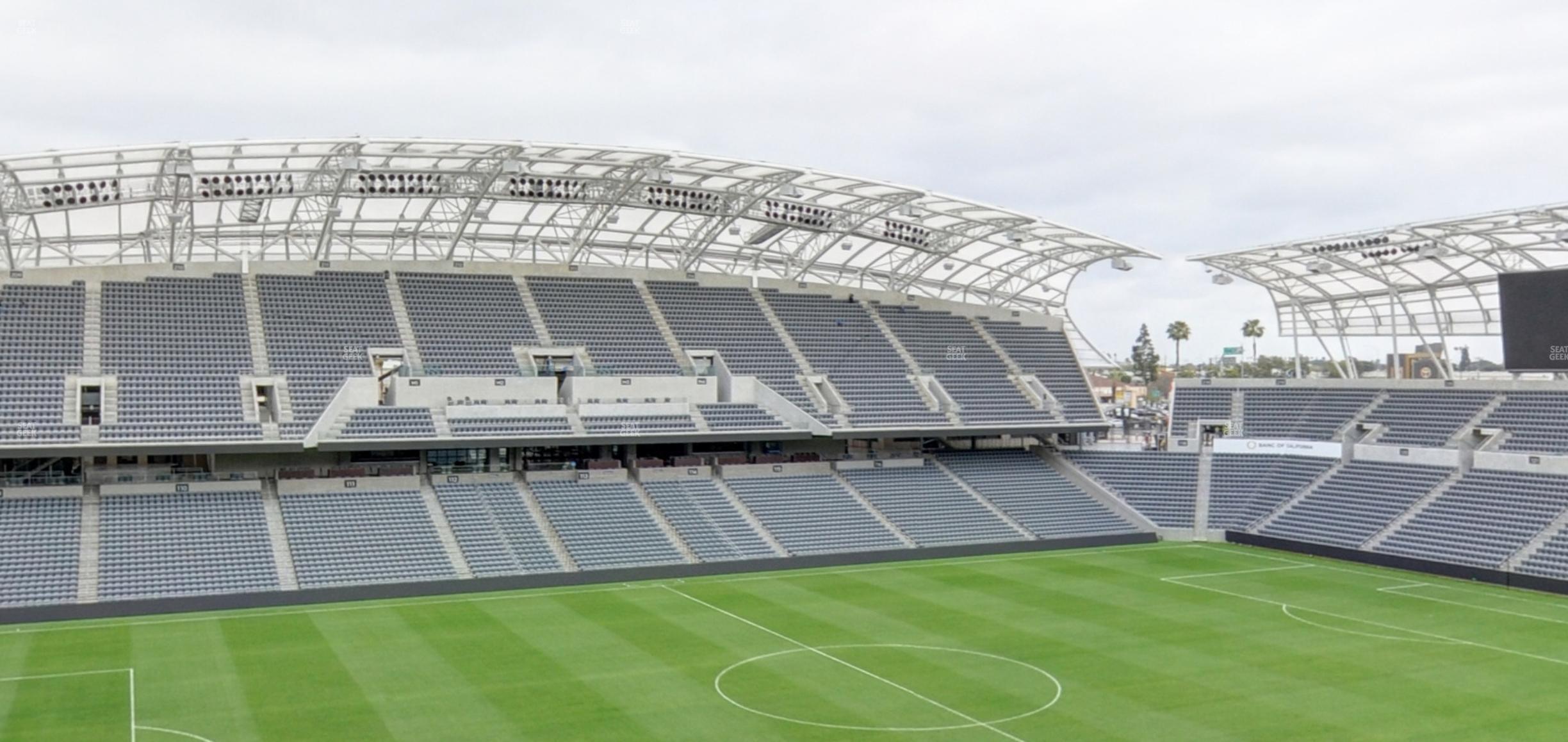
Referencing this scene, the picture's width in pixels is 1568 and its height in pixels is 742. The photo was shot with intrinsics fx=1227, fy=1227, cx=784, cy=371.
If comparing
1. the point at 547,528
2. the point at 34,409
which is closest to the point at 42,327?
the point at 34,409

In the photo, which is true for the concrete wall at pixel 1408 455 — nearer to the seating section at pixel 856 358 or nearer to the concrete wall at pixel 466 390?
the seating section at pixel 856 358

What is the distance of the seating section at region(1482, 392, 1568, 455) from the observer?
129 feet

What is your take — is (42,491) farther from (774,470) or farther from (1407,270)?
(1407,270)

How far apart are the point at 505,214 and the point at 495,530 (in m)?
11.6

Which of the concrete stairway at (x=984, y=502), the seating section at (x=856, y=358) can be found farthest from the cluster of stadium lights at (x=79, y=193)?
the concrete stairway at (x=984, y=502)

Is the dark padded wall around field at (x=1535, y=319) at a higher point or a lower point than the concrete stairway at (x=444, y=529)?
higher

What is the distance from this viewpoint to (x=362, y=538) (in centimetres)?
3494

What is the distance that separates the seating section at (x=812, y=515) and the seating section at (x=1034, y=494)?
5.61 m

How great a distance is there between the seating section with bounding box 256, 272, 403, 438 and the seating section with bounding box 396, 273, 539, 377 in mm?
976

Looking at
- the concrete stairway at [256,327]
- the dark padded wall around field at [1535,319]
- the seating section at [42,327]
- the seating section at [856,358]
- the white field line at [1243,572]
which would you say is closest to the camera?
the white field line at [1243,572]

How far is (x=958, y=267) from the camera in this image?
169 feet

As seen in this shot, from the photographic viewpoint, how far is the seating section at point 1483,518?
36188 millimetres

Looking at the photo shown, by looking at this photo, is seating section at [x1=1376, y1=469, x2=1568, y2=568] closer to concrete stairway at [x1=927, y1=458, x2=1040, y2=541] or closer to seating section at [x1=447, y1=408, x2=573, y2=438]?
concrete stairway at [x1=927, y1=458, x2=1040, y2=541]

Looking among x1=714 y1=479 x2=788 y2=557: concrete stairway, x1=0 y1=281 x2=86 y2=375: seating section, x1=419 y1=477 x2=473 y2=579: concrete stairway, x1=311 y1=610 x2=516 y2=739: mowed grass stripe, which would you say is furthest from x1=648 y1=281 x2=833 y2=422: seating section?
x1=0 y1=281 x2=86 y2=375: seating section
